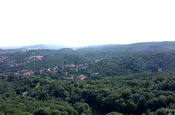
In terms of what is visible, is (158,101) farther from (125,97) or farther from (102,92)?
(102,92)

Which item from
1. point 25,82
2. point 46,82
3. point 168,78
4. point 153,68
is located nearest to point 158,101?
point 168,78

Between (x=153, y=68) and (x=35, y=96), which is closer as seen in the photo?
(x=35, y=96)

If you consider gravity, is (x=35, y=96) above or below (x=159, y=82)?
below

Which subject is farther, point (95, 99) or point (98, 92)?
point (98, 92)

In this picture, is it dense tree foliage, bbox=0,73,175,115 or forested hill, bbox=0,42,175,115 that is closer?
dense tree foliage, bbox=0,73,175,115

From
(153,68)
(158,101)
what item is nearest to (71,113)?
(158,101)

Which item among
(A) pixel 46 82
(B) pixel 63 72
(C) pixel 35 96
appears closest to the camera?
(C) pixel 35 96

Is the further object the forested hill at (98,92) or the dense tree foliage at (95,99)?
the forested hill at (98,92)

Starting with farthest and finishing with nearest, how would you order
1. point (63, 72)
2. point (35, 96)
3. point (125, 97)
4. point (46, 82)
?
1. point (63, 72)
2. point (46, 82)
3. point (35, 96)
4. point (125, 97)

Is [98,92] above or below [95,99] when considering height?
above
